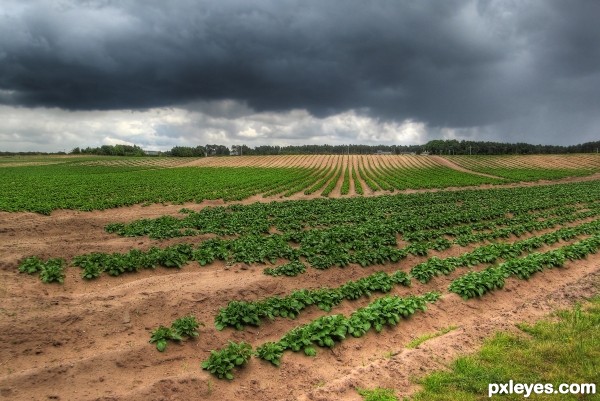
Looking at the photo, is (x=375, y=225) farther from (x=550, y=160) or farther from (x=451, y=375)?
(x=550, y=160)

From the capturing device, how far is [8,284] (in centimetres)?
1052

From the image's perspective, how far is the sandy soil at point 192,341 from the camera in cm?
680

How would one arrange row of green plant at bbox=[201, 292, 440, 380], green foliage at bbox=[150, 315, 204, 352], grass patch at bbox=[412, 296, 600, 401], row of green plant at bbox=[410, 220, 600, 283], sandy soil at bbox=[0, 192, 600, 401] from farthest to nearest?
row of green plant at bbox=[410, 220, 600, 283]
green foliage at bbox=[150, 315, 204, 352]
row of green plant at bbox=[201, 292, 440, 380]
sandy soil at bbox=[0, 192, 600, 401]
grass patch at bbox=[412, 296, 600, 401]

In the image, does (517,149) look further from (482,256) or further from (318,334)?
(318,334)

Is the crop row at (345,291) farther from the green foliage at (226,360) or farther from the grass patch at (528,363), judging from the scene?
the grass patch at (528,363)

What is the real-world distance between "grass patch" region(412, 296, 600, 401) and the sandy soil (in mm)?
398

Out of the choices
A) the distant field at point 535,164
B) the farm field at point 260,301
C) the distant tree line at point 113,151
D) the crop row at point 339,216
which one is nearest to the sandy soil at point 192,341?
the farm field at point 260,301

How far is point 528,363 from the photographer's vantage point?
7.33 m

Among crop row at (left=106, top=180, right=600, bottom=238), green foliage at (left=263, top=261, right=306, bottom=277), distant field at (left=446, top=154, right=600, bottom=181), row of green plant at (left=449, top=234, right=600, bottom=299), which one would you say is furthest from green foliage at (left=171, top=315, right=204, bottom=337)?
distant field at (left=446, top=154, right=600, bottom=181)

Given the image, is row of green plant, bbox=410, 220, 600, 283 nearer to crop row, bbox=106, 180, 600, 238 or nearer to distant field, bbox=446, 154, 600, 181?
crop row, bbox=106, 180, 600, 238

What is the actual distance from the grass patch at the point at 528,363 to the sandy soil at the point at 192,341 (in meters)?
0.40

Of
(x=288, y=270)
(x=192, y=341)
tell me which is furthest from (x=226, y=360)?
(x=288, y=270)

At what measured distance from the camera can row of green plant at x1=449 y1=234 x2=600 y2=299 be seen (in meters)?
11.2

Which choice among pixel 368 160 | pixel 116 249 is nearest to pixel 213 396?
pixel 116 249
